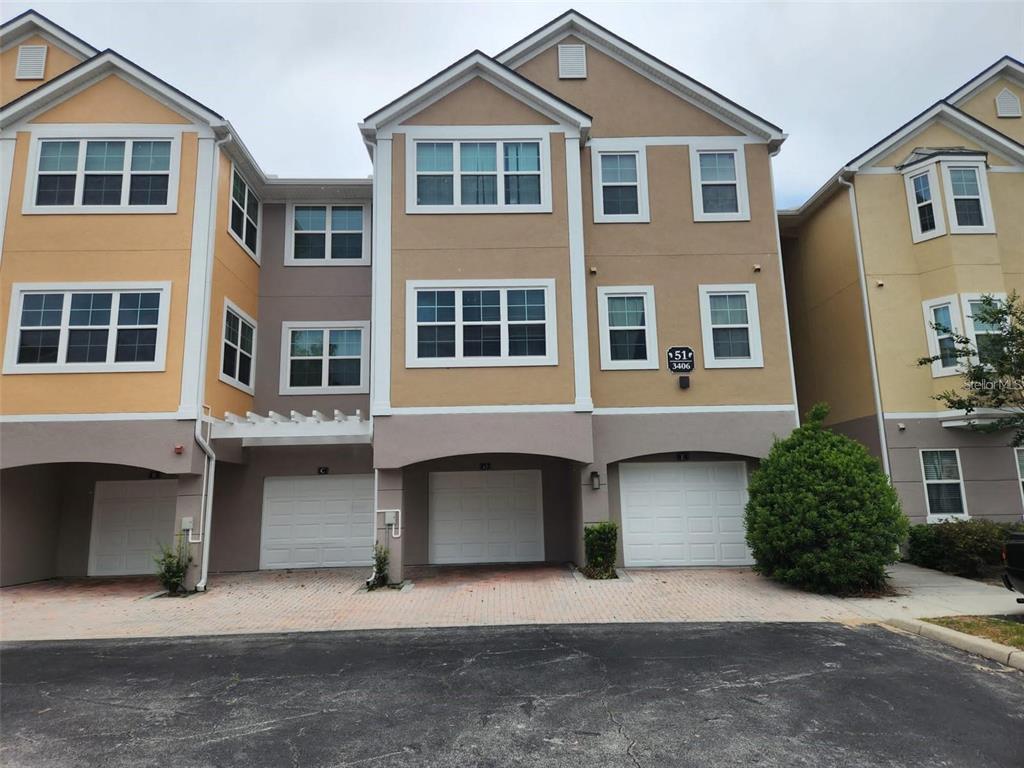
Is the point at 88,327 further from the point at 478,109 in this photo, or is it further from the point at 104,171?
the point at 478,109

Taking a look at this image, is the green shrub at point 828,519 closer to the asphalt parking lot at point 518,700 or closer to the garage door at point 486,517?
the asphalt parking lot at point 518,700

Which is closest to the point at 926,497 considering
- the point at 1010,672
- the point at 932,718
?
the point at 1010,672

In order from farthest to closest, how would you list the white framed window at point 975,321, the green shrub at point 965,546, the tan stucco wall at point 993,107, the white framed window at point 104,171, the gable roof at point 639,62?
the tan stucco wall at point 993,107 → the gable roof at point 639,62 → the white framed window at point 975,321 → the white framed window at point 104,171 → the green shrub at point 965,546

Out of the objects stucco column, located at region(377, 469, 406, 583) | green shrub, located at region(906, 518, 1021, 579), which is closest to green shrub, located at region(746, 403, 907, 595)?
green shrub, located at region(906, 518, 1021, 579)

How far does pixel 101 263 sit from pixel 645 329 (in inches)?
432

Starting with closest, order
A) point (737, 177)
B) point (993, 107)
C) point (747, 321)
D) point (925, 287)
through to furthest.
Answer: point (747, 321), point (737, 177), point (925, 287), point (993, 107)

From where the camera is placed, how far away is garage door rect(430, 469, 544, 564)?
13.4m

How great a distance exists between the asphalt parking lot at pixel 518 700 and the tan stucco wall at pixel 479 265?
4.80 metres

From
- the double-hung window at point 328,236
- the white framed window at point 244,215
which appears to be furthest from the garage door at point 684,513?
the white framed window at point 244,215

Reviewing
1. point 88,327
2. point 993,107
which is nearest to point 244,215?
point 88,327

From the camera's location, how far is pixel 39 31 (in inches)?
547

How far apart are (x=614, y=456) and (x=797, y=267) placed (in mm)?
8744

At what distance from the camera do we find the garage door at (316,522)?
13406 mm

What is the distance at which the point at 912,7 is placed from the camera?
45.2 ft
